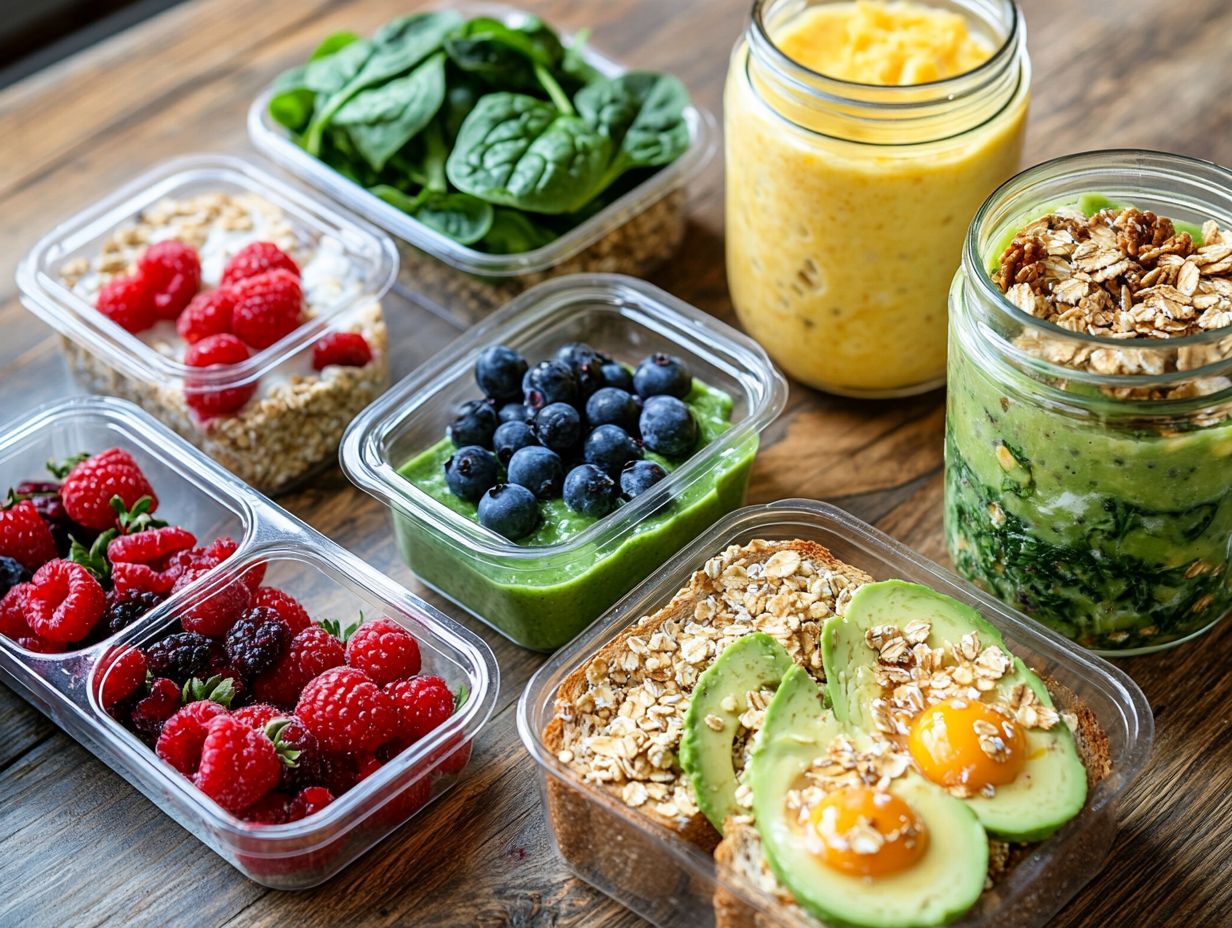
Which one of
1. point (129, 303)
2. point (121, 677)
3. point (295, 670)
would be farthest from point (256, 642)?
point (129, 303)

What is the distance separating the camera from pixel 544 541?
1.84 meters

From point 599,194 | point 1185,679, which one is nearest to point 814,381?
point 599,194

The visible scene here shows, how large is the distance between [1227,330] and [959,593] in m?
0.41

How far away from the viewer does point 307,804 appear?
159cm

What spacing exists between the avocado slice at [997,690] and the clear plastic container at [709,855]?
0.12 feet

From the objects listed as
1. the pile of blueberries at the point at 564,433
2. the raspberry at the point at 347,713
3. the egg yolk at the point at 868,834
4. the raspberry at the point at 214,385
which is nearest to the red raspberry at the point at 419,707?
the raspberry at the point at 347,713

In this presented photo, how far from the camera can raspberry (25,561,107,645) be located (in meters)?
1.74

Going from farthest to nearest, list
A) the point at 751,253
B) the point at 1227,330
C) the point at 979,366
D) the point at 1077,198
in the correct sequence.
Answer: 1. the point at 751,253
2. the point at 1077,198
3. the point at 979,366
4. the point at 1227,330

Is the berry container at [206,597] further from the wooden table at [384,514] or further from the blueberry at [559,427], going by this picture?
the blueberry at [559,427]

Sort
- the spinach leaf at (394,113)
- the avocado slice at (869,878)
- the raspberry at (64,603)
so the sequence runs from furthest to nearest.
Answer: the spinach leaf at (394,113)
the raspberry at (64,603)
the avocado slice at (869,878)

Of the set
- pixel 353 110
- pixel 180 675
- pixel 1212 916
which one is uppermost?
pixel 353 110

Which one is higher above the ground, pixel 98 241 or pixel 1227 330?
pixel 1227 330

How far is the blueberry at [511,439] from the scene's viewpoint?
1.90 m

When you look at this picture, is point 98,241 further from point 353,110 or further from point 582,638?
point 582,638
